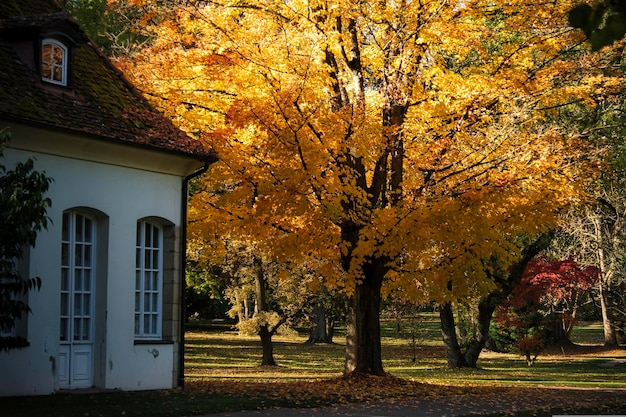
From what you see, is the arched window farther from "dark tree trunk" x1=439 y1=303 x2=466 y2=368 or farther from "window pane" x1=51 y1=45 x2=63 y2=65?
"dark tree trunk" x1=439 y1=303 x2=466 y2=368

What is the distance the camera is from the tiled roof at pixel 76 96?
13.9 m

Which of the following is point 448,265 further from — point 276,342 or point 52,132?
point 276,342

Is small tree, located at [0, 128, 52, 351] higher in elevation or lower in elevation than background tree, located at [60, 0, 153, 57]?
lower

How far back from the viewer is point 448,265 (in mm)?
17375

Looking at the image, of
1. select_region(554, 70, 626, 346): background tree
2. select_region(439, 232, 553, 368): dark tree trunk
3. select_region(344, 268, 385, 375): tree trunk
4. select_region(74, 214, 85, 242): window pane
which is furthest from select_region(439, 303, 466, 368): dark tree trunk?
select_region(74, 214, 85, 242): window pane

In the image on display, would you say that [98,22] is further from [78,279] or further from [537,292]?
[537,292]

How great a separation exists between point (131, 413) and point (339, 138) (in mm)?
7257

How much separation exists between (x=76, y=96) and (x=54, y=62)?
718mm

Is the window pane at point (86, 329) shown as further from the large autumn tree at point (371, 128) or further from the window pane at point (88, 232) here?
the large autumn tree at point (371, 128)

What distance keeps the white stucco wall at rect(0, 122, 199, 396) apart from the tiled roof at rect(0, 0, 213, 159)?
13.7 inches

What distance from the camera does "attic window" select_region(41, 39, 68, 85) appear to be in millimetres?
14859

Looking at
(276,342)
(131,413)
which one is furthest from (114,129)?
(276,342)

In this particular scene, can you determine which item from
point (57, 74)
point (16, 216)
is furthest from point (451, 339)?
point (16, 216)

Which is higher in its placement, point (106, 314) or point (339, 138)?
point (339, 138)
